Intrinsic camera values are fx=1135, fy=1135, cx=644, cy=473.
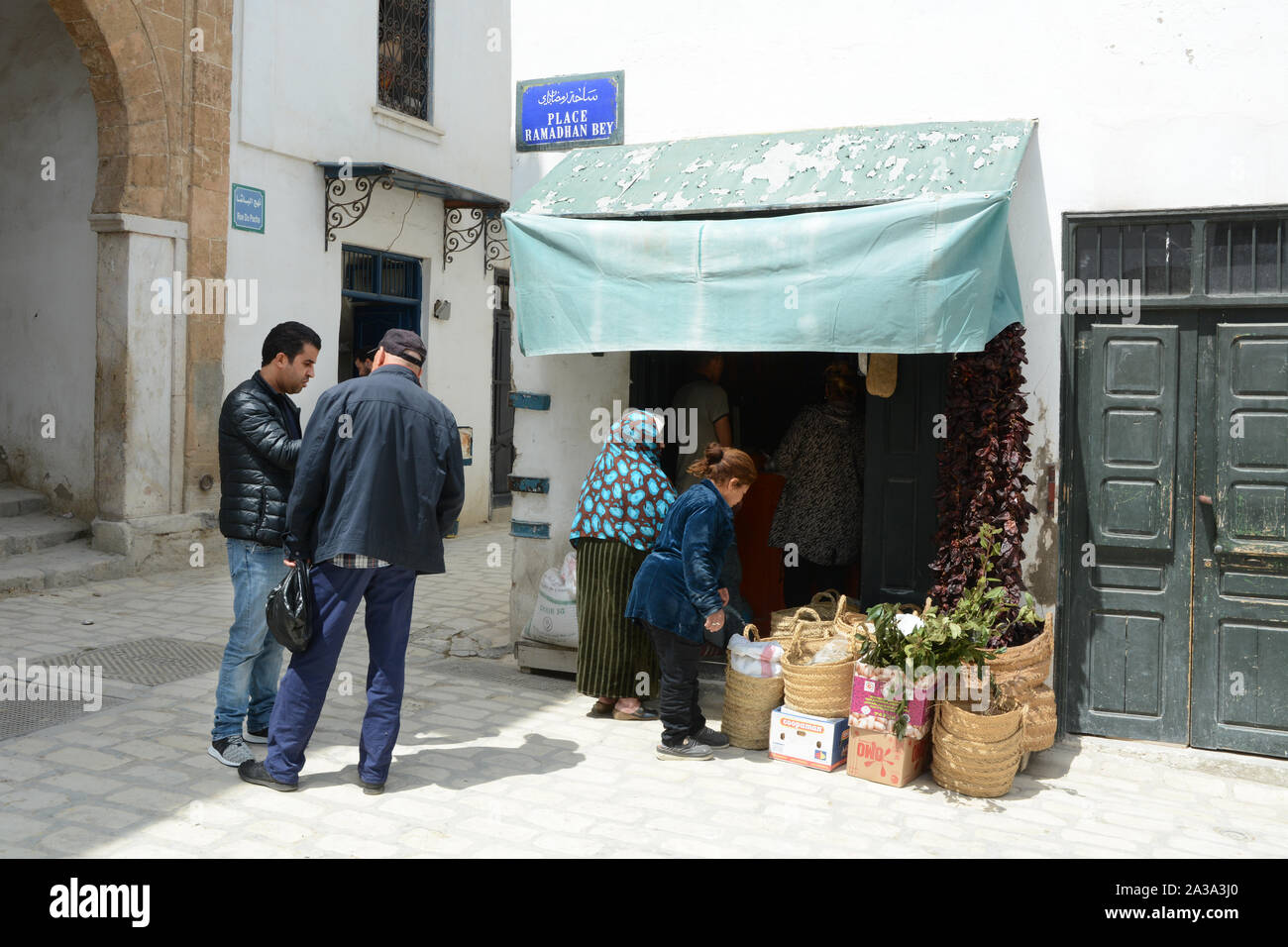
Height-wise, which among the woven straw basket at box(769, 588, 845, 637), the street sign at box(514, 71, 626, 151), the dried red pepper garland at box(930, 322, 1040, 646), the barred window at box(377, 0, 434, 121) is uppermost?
the barred window at box(377, 0, 434, 121)

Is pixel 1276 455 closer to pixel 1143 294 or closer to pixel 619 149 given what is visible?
pixel 1143 294

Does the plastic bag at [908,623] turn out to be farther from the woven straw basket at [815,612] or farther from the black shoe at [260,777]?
the black shoe at [260,777]

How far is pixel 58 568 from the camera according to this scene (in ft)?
28.1

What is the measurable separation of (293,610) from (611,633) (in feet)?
6.37

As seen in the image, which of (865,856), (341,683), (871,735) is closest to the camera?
(865,856)

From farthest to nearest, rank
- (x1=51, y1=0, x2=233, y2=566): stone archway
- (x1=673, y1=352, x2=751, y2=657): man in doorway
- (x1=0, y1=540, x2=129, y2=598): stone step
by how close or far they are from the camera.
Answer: (x1=51, y1=0, x2=233, y2=566): stone archway, (x1=0, y1=540, x2=129, y2=598): stone step, (x1=673, y1=352, x2=751, y2=657): man in doorway

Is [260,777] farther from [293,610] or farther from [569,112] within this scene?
[569,112]

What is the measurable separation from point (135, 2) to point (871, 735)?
324 inches

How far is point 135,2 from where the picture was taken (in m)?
9.16

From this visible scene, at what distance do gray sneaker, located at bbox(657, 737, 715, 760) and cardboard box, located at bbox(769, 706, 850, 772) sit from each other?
0.32 m

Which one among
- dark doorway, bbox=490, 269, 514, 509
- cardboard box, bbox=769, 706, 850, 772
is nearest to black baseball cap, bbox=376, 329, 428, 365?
cardboard box, bbox=769, 706, 850, 772

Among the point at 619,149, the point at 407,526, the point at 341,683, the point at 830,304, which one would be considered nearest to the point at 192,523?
the point at 341,683

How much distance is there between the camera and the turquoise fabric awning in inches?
202

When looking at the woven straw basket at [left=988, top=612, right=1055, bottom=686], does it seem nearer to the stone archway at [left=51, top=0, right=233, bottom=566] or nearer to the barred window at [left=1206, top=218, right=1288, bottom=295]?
the barred window at [left=1206, top=218, right=1288, bottom=295]
